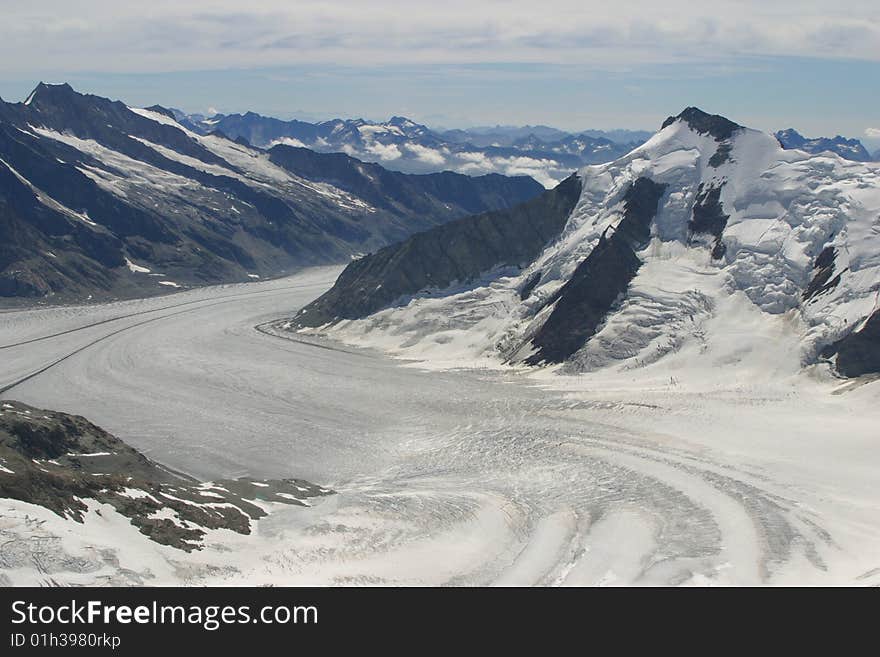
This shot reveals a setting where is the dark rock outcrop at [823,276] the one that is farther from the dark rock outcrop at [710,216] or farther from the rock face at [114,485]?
the rock face at [114,485]

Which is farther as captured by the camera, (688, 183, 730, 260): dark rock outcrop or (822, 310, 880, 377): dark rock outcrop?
(688, 183, 730, 260): dark rock outcrop

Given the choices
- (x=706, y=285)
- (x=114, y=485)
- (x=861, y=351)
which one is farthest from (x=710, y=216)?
(x=114, y=485)

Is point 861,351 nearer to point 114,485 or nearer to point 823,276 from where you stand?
point 823,276

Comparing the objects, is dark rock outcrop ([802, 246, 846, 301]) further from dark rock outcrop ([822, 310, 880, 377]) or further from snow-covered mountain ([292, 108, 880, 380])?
dark rock outcrop ([822, 310, 880, 377])

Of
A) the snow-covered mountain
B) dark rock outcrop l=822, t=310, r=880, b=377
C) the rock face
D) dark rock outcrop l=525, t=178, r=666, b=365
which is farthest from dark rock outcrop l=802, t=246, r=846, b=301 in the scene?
the rock face

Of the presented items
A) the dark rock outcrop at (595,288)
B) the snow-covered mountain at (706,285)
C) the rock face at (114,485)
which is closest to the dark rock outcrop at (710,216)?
the snow-covered mountain at (706,285)
